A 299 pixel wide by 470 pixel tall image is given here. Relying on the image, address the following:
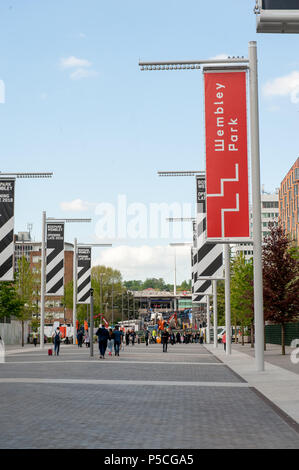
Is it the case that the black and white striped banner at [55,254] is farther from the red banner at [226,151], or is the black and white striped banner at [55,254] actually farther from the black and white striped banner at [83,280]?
the red banner at [226,151]

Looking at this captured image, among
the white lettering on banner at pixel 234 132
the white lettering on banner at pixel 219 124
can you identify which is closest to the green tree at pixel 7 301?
the white lettering on banner at pixel 219 124

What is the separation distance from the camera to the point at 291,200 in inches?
4500

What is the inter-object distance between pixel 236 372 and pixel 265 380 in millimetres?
4032

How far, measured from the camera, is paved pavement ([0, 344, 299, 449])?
929cm

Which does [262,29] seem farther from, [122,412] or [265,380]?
[265,380]

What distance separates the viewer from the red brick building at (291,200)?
108 meters

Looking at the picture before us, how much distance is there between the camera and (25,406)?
43.4 ft

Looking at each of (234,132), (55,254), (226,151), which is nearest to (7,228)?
(226,151)

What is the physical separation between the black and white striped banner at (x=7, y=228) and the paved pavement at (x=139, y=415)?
27.8 ft

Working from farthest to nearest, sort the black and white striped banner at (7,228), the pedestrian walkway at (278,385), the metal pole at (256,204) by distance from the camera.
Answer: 1. the black and white striped banner at (7,228)
2. the metal pole at (256,204)
3. the pedestrian walkway at (278,385)

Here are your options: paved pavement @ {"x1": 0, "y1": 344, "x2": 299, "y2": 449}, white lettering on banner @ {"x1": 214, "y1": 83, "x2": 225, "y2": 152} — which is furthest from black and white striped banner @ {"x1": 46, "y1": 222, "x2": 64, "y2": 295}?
paved pavement @ {"x1": 0, "y1": 344, "x2": 299, "y2": 449}

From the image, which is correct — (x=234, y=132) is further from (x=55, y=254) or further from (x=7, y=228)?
(x=55, y=254)

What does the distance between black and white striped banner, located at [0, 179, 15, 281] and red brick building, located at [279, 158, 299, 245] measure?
3056 inches

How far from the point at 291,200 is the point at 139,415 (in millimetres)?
105019
